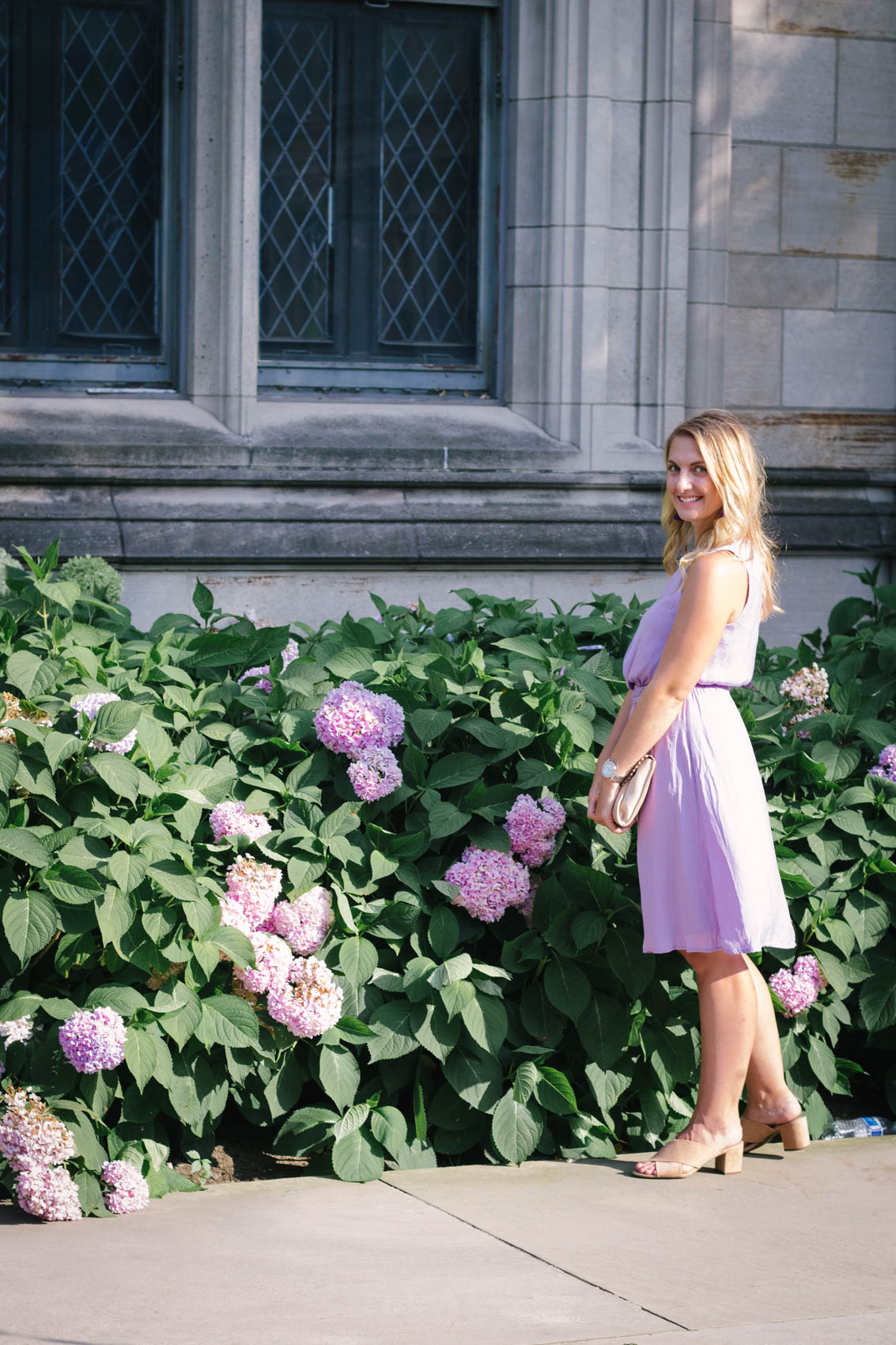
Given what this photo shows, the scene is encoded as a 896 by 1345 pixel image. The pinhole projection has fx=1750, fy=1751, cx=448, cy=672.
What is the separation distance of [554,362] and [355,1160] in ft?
13.8

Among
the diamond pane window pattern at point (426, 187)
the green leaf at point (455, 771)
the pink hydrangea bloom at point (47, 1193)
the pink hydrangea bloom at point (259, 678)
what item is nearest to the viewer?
the pink hydrangea bloom at point (47, 1193)

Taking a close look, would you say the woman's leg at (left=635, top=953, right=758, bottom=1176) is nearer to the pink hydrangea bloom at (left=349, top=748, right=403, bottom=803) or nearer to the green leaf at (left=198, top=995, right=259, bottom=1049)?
the pink hydrangea bloom at (left=349, top=748, right=403, bottom=803)

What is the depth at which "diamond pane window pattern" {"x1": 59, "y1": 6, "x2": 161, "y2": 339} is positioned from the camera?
725 centimetres

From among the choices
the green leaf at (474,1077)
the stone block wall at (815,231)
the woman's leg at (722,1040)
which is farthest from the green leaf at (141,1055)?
the stone block wall at (815,231)

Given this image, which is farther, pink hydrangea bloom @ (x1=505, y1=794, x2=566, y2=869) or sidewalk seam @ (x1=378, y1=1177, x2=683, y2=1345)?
pink hydrangea bloom @ (x1=505, y1=794, x2=566, y2=869)

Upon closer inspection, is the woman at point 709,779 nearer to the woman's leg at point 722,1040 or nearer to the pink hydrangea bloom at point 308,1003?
the woman's leg at point 722,1040

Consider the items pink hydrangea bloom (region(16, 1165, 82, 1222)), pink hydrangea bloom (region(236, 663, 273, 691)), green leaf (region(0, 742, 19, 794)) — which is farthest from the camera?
pink hydrangea bloom (region(236, 663, 273, 691))

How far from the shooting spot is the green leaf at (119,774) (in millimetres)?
3914

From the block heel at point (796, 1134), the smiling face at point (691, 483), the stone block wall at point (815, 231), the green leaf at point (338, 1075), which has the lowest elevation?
the block heel at point (796, 1134)

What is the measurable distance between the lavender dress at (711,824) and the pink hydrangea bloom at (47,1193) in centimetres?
141

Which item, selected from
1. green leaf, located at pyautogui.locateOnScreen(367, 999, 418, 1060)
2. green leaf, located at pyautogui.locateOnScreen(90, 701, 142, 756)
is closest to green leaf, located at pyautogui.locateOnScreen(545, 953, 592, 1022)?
green leaf, located at pyautogui.locateOnScreen(367, 999, 418, 1060)

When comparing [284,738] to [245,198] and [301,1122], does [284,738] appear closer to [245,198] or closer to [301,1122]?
[301,1122]

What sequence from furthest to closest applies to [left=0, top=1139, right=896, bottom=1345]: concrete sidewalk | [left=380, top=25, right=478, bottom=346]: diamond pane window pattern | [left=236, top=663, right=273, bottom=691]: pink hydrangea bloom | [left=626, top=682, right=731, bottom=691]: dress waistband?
[left=380, top=25, right=478, bottom=346]: diamond pane window pattern < [left=236, top=663, right=273, bottom=691]: pink hydrangea bloom < [left=626, top=682, right=731, bottom=691]: dress waistband < [left=0, top=1139, right=896, bottom=1345]: concrete sidewalk

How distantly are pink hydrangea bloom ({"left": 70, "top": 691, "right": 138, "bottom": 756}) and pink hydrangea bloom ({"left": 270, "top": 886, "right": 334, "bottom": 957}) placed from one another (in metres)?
0.54
